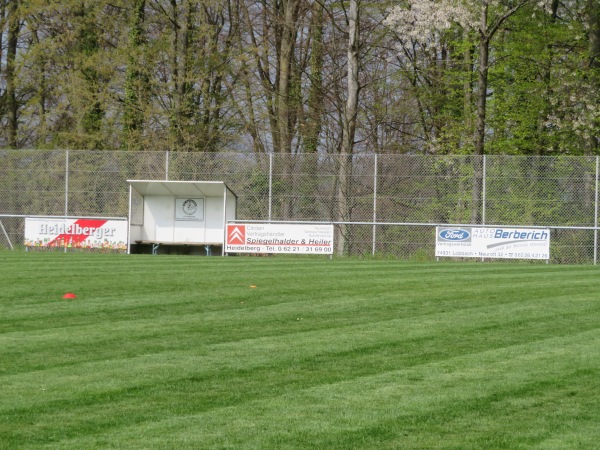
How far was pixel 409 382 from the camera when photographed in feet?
24.9


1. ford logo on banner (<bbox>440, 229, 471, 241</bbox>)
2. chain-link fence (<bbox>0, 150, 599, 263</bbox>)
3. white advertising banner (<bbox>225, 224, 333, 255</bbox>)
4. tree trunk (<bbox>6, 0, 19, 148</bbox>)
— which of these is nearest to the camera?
ford logo on banner (<bbox>440, 229, 471, 241</bbox>)

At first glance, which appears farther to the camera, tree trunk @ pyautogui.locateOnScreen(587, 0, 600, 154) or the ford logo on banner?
tree trunk @ pyautogui.locateOnScreen(587, 0, 600, 154)

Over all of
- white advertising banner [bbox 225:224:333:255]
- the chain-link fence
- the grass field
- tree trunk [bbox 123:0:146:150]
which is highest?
tree trunk [bbox 123:0:146:150]

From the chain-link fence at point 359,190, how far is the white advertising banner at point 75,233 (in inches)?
42.4

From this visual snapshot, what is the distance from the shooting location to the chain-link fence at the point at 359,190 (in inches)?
1120

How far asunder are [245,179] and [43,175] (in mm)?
6699

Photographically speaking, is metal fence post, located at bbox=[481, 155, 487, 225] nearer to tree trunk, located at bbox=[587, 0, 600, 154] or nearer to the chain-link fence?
the chain-link fence

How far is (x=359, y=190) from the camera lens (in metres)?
30.0

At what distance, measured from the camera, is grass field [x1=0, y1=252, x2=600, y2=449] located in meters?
6.02

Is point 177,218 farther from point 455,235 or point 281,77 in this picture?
point 281,77

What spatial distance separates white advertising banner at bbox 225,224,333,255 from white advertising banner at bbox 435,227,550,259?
126 inches

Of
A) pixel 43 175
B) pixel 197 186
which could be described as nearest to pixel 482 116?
pixel 197 186

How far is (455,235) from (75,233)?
11335mm

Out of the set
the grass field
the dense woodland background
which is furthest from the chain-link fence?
the grass field
